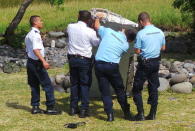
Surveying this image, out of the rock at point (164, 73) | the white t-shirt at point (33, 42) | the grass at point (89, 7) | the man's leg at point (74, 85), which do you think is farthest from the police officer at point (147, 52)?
the grass at point (89, 7)

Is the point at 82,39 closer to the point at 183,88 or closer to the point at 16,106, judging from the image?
the point at 16,106

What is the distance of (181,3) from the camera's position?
18.2m

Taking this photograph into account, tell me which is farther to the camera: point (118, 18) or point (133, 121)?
point (118, 18)

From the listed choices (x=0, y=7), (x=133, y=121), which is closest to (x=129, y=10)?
(x=0, y=7)

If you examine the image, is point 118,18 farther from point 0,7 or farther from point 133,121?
point 0,7

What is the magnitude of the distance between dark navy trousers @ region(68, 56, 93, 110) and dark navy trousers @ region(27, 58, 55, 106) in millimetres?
423

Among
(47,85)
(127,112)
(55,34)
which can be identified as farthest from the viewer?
(55,34)

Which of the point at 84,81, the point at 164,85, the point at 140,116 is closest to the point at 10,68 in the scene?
the point at 164,85

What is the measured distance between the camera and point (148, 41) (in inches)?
354

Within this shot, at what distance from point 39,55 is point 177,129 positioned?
2.62 metres

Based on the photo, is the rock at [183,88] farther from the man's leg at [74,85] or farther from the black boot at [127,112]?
the man's leg at [74,85]

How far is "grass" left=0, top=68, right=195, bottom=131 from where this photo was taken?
898 centimetres

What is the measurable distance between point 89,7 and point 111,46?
64.9ft

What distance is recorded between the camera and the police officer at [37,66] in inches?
369
